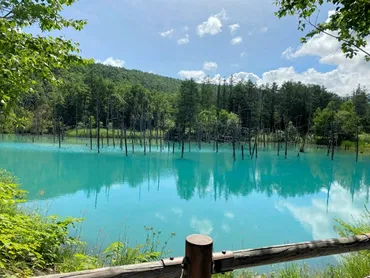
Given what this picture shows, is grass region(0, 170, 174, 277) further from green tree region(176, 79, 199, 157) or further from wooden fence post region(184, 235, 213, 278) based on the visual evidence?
green tree region(176, 79, 199, 157)

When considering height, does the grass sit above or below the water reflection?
above

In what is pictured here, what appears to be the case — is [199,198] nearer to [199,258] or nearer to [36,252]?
[36,252]

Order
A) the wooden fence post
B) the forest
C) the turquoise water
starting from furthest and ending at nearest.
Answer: the forest, the turquoise water, the wooden fence post

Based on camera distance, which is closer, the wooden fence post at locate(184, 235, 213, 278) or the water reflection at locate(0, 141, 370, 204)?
the wooden fence post at locate(184, 235, 213, 278)

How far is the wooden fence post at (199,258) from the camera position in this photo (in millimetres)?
1854

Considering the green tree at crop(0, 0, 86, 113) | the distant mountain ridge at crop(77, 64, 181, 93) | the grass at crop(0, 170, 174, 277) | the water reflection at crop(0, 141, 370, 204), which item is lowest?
the water reflection at crop(0, 141, 370, 204)

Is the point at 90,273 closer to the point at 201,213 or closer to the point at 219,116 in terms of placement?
the point at 201,213

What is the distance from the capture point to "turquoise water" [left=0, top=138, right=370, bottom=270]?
10.7 meters

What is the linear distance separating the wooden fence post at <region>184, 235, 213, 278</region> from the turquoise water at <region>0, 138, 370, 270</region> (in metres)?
4.09

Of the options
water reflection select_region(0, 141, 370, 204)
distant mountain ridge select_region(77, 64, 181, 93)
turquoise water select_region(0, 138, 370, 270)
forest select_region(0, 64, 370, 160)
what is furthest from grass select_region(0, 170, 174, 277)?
distant mountain ridge select_region(77, 64, 181, 93)

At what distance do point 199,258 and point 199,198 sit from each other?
15.4m

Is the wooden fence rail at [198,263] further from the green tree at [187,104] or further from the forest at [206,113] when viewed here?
the forest at [206,113]

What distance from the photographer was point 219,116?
193 feet

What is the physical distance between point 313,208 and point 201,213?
6.81 m
